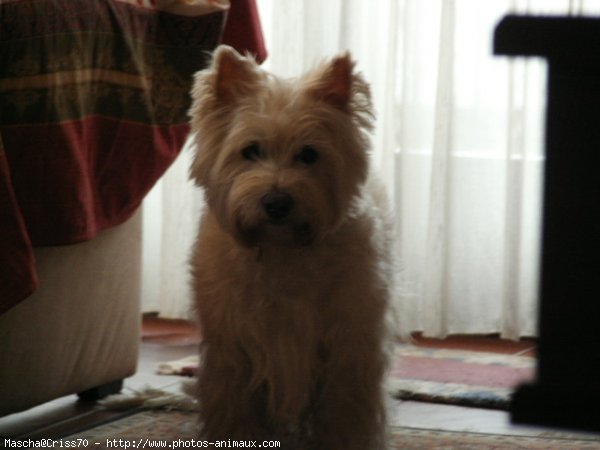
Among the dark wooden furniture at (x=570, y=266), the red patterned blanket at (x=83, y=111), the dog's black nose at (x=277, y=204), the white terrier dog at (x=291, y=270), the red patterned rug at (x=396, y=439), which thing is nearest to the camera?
the dark wooden furniture at (x=570, y=266)

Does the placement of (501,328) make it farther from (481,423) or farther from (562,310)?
(562,310)

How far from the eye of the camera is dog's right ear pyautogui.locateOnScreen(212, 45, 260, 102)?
208 cm

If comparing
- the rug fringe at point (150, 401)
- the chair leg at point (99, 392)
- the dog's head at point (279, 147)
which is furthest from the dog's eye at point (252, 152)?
the chair leg at point (99, 392)

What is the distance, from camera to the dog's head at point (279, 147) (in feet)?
6.40

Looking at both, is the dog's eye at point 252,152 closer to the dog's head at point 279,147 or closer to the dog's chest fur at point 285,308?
the dog's head at point 279,147

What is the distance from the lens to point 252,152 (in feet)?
6.66

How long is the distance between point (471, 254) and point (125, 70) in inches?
→ 70.2

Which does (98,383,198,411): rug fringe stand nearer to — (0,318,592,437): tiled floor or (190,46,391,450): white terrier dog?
(0,318,592,437): tiled floor

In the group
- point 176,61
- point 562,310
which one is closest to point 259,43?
point 176,61

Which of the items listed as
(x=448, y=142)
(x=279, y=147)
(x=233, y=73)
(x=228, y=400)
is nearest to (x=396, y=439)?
(x=228, y=400)

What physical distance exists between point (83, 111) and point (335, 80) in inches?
24.4

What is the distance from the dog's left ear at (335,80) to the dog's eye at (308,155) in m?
0.12

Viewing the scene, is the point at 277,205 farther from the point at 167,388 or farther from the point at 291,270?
the point at 167,388

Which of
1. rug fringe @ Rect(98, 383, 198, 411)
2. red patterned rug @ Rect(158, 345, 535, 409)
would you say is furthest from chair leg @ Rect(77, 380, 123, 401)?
red patterned rug @ Rect(158, 345, 535, 409)
